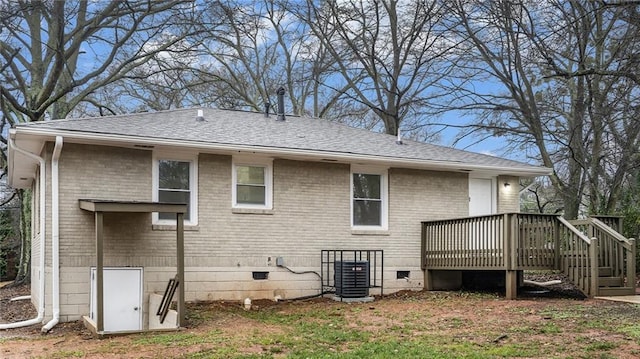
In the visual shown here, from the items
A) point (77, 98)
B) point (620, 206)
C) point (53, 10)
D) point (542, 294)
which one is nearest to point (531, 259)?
point (542, 294)

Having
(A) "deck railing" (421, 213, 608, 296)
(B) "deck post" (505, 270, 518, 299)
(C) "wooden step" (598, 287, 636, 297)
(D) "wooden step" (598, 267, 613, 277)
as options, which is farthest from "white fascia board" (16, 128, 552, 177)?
(C) "wooden step" (598, 287, 636, 297)

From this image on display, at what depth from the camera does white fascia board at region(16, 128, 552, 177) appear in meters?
11.1

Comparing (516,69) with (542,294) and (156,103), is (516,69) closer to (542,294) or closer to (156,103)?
(542,294)

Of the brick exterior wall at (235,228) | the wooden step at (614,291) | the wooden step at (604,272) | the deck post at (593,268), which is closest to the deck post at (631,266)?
the wooden step at (614,291)

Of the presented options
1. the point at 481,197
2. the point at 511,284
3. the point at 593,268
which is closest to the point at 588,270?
the point at 593,268

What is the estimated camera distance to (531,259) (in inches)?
486

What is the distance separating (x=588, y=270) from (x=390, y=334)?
17.1 feet

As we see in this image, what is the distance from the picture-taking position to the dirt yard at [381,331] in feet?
25.5

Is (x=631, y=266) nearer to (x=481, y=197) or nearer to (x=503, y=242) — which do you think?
(x=503, y=242)

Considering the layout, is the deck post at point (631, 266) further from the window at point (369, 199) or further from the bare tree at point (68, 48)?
the bare tree at point (68, 48)

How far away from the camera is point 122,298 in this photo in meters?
11.7

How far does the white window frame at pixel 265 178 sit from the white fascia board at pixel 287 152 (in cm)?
34

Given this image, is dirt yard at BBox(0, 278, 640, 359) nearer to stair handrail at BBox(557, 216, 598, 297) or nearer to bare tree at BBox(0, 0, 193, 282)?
stair handrail at BBox(557, 216, 598, 297)

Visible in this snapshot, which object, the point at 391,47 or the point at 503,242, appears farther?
the point at 391,47
